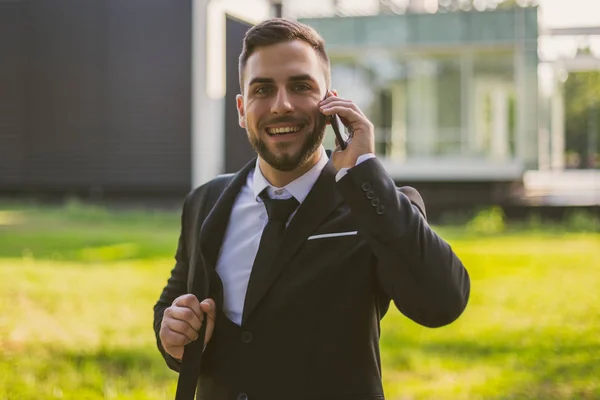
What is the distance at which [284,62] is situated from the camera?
1.77m

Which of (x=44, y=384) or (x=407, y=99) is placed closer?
(x=44, y=384)

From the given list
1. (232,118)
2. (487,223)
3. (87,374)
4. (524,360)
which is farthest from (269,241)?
(487,223)

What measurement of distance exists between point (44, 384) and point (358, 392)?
11.5ft

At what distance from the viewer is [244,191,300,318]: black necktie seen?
5.67ft

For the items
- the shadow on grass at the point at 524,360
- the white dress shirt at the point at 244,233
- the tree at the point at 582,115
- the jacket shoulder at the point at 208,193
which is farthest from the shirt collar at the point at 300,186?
the tree at the point at 582,115

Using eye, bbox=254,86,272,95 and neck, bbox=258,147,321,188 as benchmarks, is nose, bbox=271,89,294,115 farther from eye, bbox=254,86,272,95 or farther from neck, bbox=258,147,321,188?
neck, bbox=258,147,321,188

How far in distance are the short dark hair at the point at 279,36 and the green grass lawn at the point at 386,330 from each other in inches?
126

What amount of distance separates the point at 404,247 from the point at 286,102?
42 cm

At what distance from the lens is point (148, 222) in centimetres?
1448

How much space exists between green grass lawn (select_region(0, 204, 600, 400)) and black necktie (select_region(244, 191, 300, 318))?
306 centimetres

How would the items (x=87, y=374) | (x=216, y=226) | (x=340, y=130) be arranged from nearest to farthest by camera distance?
(x=340, y=130)
(x=216, y=226)
(x=87, y=374)

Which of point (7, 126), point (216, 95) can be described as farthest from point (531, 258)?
point (7, 126)

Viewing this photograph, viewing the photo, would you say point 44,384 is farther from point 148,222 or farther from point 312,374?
point 148,222

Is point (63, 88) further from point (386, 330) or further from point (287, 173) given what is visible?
point (287, 173)
